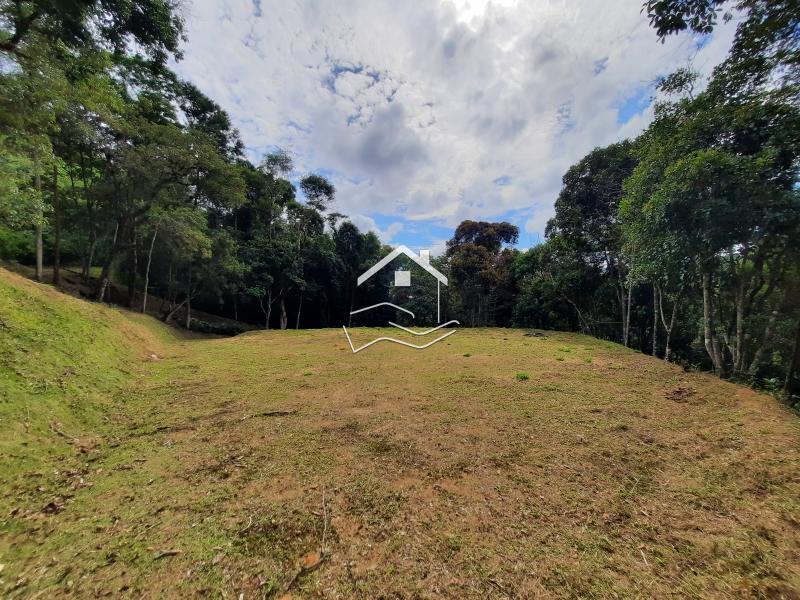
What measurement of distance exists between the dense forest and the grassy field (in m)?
2.68

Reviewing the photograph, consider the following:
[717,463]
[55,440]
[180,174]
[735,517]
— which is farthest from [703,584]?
[180,174]

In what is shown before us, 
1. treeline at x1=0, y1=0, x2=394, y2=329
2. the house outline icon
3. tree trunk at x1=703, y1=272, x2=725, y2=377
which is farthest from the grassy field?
the house outline icon

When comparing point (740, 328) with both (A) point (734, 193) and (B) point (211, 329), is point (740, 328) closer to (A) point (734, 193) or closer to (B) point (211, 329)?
(A) point (734, 193)

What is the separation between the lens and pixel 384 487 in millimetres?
2641

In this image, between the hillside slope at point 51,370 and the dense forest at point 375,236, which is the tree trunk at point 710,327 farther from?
the hillside slope at point 51,370

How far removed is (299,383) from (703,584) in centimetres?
540

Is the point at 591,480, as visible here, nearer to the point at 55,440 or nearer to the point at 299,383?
the point at 299,383

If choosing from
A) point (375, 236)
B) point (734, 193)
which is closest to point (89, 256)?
point (375, 236)

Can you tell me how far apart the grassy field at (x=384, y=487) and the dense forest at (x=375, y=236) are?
8.79 feet

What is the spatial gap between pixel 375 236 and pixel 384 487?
71.6ft

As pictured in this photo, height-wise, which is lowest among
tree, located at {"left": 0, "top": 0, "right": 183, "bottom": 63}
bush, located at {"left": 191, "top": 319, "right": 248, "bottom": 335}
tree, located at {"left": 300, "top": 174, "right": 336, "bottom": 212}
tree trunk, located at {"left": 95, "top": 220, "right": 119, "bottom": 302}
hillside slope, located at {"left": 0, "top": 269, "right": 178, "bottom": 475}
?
bush, located at {"left": 191, "top": 319, "right": 248, "bottom": 335}

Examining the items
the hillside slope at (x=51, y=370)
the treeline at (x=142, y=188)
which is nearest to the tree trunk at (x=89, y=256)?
the treeline at (x=142, y=188)

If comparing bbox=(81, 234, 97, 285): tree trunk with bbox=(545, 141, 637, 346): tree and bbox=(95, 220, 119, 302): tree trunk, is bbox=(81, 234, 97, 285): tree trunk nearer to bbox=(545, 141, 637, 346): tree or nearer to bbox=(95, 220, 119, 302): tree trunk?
bbox=(95, 220, 119, 302): tree trunk

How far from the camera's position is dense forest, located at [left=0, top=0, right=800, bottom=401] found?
4.70m
